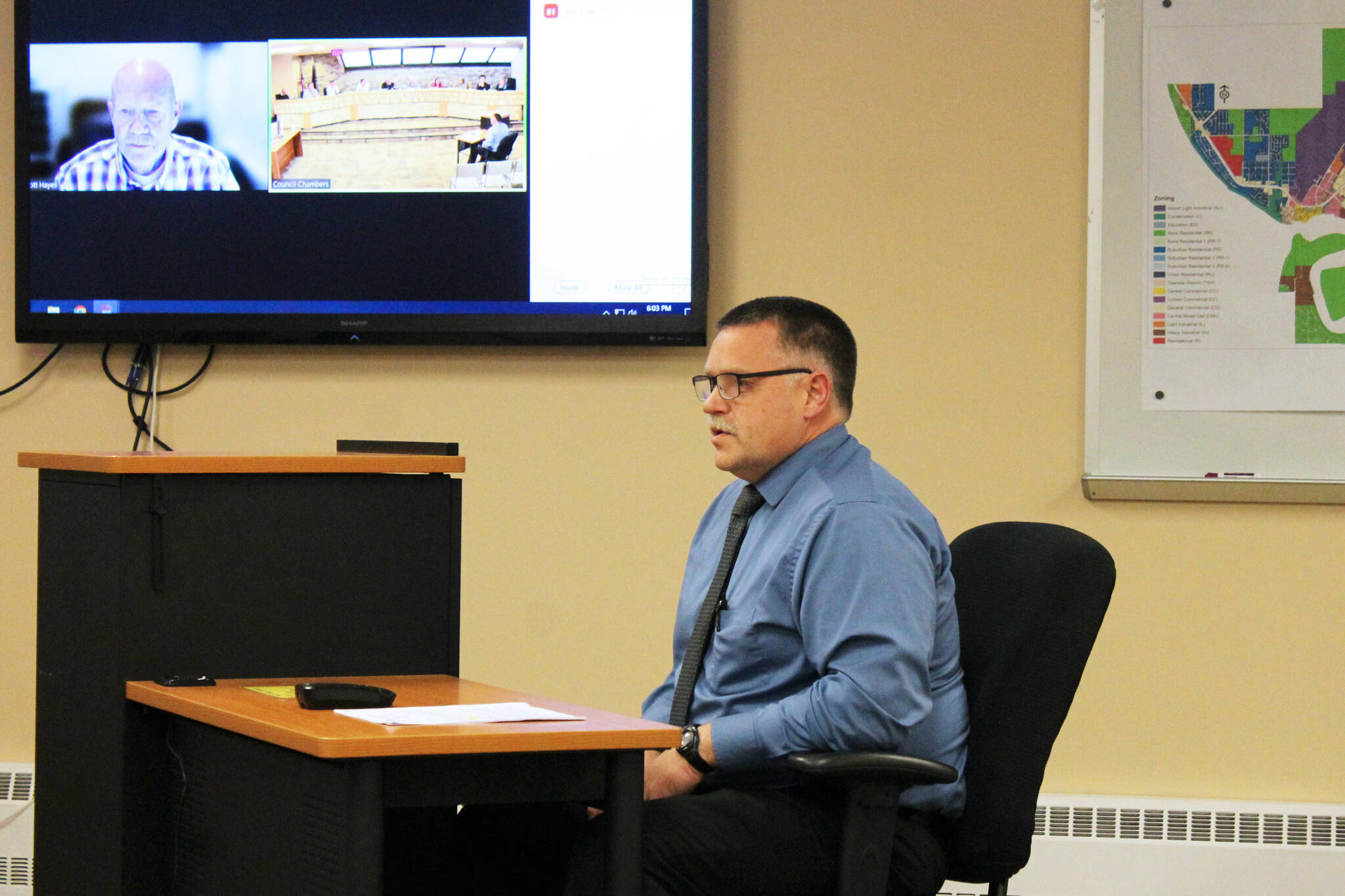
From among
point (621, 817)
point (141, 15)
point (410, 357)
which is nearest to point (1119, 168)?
point (410, 357)

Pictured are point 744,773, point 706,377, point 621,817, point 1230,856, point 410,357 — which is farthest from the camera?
point 410,357

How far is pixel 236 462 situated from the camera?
189 centimetres

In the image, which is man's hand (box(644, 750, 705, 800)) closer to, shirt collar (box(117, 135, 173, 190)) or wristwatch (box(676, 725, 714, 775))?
wristwatch (box(676, 725, 714, 775))

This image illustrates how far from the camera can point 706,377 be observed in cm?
206

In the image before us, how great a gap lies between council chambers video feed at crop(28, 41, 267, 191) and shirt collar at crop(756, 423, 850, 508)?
1644 millimetres

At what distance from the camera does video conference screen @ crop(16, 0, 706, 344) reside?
9.83ft

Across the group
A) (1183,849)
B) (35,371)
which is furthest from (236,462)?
(1183,849)

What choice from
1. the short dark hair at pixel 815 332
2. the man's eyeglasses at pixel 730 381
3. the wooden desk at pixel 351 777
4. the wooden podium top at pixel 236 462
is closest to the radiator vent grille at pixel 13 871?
the wooden podium top at pixel 236 462

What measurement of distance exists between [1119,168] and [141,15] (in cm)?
225

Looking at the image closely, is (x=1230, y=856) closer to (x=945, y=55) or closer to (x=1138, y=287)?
(x=1138, y=287)

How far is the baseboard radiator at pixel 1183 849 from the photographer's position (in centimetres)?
288

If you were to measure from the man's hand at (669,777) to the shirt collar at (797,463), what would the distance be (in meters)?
0.41

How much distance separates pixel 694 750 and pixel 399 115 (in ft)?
5.91

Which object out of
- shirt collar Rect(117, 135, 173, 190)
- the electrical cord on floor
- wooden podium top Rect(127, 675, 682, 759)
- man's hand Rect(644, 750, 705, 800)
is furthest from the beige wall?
wooden podium top Rect(127, 675, 682, 759)
